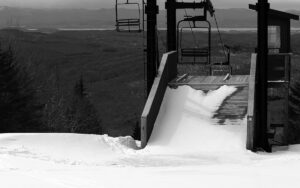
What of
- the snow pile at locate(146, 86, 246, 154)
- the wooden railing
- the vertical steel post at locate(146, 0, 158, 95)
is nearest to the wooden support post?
the snow pile at locate(146, 86, 246, 154)

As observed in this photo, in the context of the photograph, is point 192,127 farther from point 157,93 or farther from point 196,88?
point 196,88

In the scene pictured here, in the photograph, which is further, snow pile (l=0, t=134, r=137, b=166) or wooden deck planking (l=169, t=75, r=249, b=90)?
wooden deck planking (l=169, t=75, r=249, b=90)

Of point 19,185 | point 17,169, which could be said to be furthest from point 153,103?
point 19,185

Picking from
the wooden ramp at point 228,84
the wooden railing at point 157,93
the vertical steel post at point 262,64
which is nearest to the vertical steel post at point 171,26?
the wooden railing at point 157,93

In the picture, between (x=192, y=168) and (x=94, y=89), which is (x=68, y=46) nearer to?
(x=94, y=89)

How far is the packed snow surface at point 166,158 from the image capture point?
985 cm

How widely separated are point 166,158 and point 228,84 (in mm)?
5157

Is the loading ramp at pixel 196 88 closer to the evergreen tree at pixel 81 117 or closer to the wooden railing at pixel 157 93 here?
the wooden railing at pixel 157 93

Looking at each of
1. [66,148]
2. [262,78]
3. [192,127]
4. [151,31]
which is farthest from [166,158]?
[151,31]

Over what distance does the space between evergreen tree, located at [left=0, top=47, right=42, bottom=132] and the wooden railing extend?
22519 mm

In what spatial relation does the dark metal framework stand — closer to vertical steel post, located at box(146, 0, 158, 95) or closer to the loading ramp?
the loading ramp

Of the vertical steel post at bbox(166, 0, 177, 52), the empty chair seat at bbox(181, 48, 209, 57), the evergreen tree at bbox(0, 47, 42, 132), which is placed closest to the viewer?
the vertical steel post at bbox(166, 0, 177, 52)

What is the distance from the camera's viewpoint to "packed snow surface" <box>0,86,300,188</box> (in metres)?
9.85

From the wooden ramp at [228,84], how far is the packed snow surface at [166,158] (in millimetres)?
217
